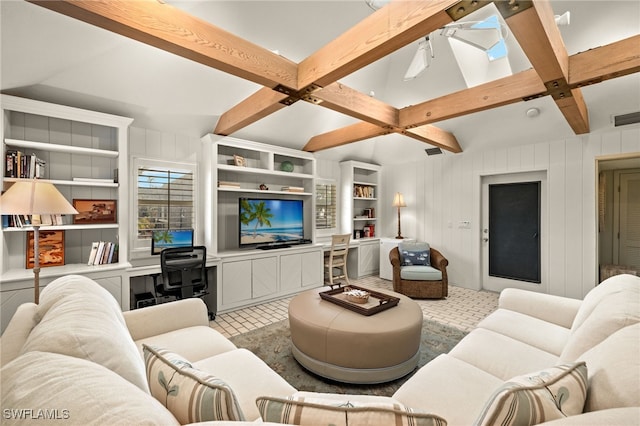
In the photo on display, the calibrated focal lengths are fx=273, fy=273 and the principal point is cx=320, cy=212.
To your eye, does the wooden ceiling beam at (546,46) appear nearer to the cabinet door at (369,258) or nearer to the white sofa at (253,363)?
the white sofa at (253,363)

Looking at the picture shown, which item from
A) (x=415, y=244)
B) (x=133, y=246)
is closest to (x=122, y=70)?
(x=133, y=246)

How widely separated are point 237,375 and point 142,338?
87cm

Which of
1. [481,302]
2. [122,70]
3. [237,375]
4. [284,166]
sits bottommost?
[481,302]

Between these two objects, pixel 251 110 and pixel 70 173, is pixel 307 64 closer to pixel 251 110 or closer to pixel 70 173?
pixel 251 110

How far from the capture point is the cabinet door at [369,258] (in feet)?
18.5

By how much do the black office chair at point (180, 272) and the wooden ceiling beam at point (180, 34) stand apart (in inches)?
82.2

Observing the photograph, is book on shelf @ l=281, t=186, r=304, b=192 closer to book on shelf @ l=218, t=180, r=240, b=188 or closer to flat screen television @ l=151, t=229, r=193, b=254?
book on shelf @ l=218, t=180, r=240, b=188

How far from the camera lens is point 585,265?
3.74m

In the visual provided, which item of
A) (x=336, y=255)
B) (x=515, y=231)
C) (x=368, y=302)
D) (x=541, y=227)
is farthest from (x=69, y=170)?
(x=541, y=227)

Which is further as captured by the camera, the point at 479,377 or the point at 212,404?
the point at 479,377

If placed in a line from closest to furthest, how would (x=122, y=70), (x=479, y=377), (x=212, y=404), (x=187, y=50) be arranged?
1. (x=212, y=404)
2. (x=479, y=377)
3. (x=187, y=50)
4. (x=122, y=70)

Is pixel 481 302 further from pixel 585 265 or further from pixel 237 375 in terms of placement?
pixel 237 375

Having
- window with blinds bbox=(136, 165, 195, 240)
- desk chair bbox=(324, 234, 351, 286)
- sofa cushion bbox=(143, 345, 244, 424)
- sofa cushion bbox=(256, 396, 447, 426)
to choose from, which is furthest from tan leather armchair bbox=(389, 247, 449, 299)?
sofa cushion bbox=(143, 345, 244, 424)

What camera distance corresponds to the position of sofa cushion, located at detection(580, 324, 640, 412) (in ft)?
2.64
